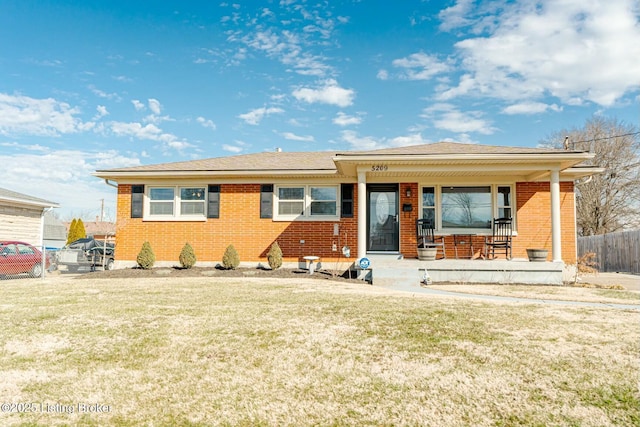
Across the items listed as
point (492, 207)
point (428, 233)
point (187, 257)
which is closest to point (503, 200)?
point (492, 207)

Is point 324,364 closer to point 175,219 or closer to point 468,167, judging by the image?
point 468,167

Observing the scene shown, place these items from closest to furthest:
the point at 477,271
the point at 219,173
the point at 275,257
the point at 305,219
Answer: the point at 477,271
the point at 275,257
the point at 219,173
the point at 305,219

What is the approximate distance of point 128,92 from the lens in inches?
703

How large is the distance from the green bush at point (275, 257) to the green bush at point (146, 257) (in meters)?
3.76

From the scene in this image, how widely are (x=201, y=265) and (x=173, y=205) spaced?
228cm

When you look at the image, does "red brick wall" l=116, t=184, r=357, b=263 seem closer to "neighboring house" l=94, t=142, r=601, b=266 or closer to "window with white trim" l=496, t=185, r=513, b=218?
"neighboring house" l=94, t=142, r=601, b=266

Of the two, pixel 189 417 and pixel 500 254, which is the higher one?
pixel 500 254

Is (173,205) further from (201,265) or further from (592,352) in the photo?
(592,352)

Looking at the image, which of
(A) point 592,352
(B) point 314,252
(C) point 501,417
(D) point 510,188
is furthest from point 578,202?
(C) point 501,417

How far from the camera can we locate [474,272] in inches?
420

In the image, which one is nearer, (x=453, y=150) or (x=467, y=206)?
(x=453, y=150)

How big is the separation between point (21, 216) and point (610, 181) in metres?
34.0

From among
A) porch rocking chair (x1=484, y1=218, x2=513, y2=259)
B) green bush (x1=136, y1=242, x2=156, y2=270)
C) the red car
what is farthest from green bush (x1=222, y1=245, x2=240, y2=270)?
porch rocking chair (x1=484, y1=218, x2=513, y2=259)

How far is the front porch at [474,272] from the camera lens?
34.1 ft
